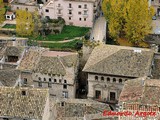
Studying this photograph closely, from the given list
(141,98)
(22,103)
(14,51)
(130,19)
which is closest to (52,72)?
(14,51)

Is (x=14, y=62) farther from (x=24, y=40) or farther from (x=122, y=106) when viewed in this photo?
(x=122, y=106)

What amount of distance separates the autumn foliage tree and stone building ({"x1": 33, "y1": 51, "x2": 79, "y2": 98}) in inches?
712

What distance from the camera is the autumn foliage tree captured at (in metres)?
95.8

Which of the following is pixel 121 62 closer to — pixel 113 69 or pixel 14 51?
pixel 113 69

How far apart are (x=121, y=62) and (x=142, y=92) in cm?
1966

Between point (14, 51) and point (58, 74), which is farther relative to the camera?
point (14, 51)

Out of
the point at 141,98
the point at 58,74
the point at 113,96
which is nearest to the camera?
the point at 141,98

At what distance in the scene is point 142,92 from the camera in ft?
197

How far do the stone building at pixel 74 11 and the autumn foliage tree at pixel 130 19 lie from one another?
9.92 m

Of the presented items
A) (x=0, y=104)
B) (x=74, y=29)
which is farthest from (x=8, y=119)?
(x=74, y=29)

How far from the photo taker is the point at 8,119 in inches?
2324

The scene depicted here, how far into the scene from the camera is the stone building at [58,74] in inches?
3233

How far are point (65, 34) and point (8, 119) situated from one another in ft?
166

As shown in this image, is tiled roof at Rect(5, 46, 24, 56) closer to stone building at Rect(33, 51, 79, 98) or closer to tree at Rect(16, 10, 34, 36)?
stone building at Rect(33, 51, 79, 98)
